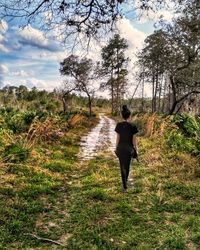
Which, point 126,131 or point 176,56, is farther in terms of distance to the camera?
point 176,56

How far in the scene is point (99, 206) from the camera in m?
6.38

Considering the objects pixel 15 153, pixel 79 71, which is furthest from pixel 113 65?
pixel 15 153

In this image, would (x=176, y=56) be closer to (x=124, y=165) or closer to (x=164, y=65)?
(x=164, y=65)

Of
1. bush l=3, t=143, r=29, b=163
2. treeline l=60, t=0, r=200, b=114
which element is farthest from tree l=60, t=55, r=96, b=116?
bush l=3, t=143, r=29, b=163

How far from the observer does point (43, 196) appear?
6.96m

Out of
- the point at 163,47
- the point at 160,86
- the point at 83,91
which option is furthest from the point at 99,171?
the point at 160,86

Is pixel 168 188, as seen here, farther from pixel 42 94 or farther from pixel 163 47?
pixel 42 94

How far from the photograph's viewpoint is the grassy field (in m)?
4.96

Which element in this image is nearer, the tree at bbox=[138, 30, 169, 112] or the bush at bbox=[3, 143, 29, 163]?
the bush at bbox=[3, 143, 29, 163]

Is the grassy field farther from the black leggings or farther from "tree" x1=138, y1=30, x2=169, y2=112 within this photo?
→ "tree" x1=138, y1=30, x2=169, y2=112

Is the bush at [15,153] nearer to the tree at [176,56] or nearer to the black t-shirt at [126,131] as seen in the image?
the black t-shirt at [126,131]

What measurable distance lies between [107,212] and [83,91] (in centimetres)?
3953

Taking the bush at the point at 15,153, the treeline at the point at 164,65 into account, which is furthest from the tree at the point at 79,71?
the bush at the point at 15,153

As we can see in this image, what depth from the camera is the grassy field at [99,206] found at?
4961 millimetres
